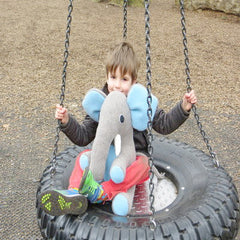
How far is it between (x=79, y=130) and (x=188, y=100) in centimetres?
58

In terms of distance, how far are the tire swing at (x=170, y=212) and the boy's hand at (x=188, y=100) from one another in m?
0.08

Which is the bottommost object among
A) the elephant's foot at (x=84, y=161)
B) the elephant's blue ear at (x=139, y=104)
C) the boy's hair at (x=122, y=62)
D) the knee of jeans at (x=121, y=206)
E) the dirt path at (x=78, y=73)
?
the dirt path at (x=78, y=73)

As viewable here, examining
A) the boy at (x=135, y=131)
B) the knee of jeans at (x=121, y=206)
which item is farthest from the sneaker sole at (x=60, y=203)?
the knee of jeans at (x=121, y=206)

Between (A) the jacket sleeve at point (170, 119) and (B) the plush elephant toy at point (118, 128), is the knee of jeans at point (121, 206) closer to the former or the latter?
(B) the plush elephant toy at point (118, 128)

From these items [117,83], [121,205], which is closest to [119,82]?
[117,83]

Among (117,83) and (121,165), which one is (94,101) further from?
(121,165)

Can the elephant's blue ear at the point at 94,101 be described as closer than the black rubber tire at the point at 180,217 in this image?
No

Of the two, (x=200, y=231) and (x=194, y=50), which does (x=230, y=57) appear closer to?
(x=194, y=50)

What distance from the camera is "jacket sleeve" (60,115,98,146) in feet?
5.83

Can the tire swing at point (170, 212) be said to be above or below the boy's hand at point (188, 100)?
below

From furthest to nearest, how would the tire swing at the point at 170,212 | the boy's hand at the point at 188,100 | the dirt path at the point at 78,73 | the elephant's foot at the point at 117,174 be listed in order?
1. the dirt path at the point at 78,73
2. the boy's hand at the point at 188,100
3. the elephant's foot at the point at 117,174
4. the tire swing at the point at 170,212

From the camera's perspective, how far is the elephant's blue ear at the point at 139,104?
5.43 ft

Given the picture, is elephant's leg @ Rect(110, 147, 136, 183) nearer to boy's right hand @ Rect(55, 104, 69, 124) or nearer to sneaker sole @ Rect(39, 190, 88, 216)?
sneaker sole @ Rect(39, 190, 88, 216)

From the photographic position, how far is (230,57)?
4.84 metres
